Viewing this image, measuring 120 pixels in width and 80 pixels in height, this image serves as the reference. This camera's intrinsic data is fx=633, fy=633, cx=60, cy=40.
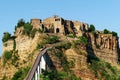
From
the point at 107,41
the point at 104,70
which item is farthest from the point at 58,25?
the point at 107,41

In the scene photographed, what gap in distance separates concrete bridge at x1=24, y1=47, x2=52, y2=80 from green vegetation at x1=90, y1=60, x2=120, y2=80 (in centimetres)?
710

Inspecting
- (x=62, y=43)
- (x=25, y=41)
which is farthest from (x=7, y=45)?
(x=62, y=43)

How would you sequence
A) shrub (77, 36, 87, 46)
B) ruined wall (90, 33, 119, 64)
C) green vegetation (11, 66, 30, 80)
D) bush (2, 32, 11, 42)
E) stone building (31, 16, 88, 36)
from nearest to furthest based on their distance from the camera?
green vegetation (11, 66, 30, 80) → shrub (77, 36, 87, 46) → stone building (31, 16, 88, 36) → ruined wall (90, 33, 119, 64) → bush (2, 32, 11, 42)

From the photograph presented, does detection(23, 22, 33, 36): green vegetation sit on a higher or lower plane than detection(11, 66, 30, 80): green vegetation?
higher

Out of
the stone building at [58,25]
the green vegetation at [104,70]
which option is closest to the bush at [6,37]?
the stone building at [58,25]

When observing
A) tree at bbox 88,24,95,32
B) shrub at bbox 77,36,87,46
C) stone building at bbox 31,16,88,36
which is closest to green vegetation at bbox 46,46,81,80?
shrub at bbox 77,36,87,46

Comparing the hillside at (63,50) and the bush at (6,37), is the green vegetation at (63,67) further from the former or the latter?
the bush at (6,37)

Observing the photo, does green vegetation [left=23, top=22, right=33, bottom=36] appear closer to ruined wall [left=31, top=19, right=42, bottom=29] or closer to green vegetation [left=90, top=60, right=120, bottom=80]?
ruined wall [left=31, top=19, right=42, bottom=29]

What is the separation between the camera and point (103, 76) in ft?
234

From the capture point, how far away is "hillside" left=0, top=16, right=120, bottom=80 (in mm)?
68688

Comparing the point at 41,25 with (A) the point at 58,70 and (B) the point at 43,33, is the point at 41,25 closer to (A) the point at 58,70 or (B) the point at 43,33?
(B) the point at 43,33

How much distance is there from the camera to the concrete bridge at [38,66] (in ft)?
205

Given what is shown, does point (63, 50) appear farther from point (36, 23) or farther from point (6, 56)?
point (6, 56)

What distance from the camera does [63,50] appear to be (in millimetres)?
69562
